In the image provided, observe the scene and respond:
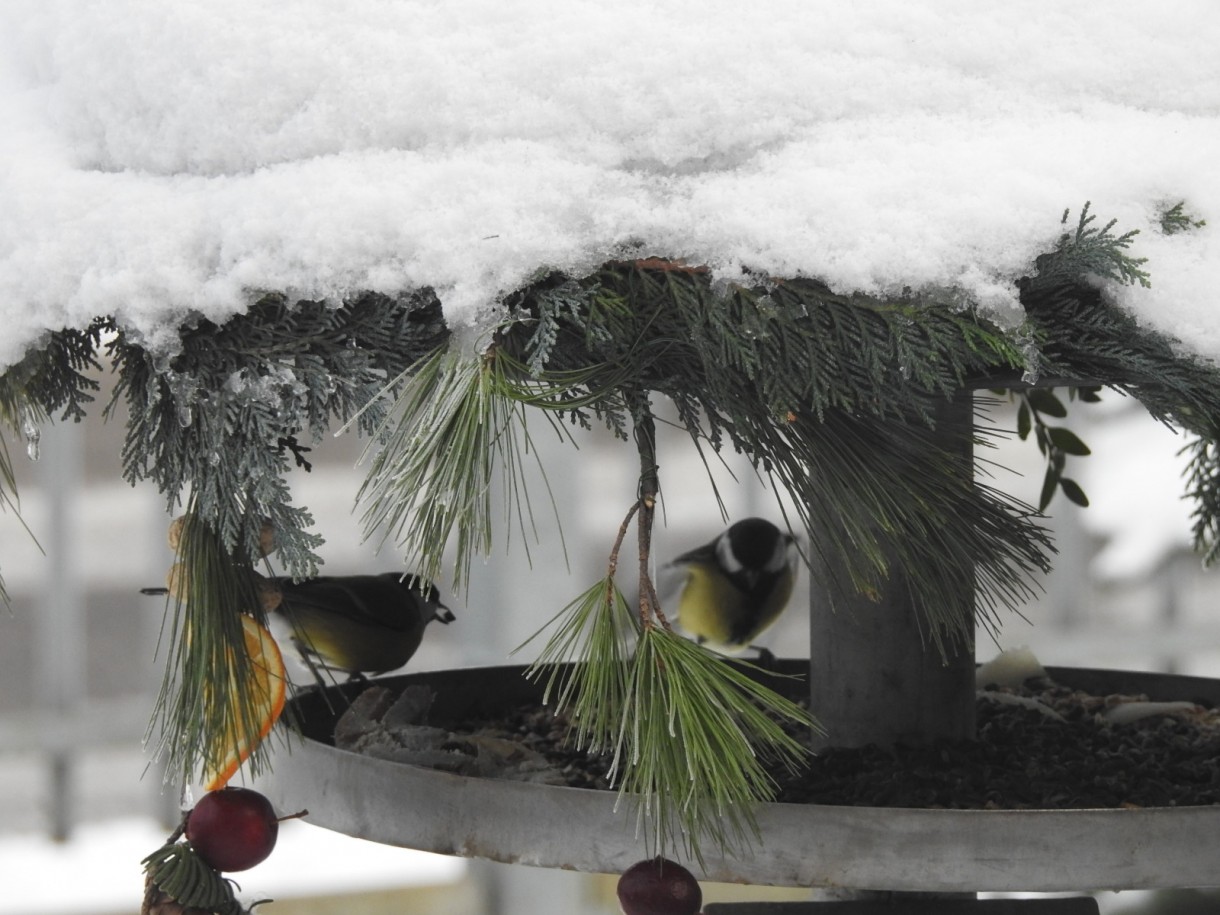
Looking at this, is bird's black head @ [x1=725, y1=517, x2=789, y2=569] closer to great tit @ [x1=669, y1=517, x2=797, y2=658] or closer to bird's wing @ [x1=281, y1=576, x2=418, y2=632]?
great tit @ [x1=669, y1=517, x2=797, y2=658]

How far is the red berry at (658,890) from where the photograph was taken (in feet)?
1.30

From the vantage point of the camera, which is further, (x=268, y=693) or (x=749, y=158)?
(x=268, y=693)

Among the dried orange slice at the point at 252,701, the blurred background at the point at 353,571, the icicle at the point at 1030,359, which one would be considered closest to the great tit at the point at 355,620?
the dried orange slice at the point at 252,701

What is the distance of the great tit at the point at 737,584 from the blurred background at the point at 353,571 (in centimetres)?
87

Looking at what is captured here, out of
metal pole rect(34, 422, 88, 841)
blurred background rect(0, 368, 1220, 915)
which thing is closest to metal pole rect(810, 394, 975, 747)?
blurred background rect(0, 368, 1220, 915)

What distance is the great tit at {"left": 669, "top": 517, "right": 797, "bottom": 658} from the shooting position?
862 mm

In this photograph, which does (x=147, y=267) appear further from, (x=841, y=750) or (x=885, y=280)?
(x=841, y=750)

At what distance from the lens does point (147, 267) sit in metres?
0.36

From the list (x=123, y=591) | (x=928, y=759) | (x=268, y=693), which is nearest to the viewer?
(x=268, y=693)

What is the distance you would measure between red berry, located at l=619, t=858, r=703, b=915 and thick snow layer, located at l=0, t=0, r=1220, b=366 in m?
0.19

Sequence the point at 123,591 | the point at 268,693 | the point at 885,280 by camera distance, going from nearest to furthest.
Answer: the point at 885,280 < the point at 268,693 < the point at 123,591

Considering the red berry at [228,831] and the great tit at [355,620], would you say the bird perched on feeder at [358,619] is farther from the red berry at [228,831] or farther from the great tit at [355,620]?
the red berry at [228,831]

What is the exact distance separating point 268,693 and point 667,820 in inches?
6.8

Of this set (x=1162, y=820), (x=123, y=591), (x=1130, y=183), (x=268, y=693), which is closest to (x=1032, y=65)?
(x=1130, y=183)
